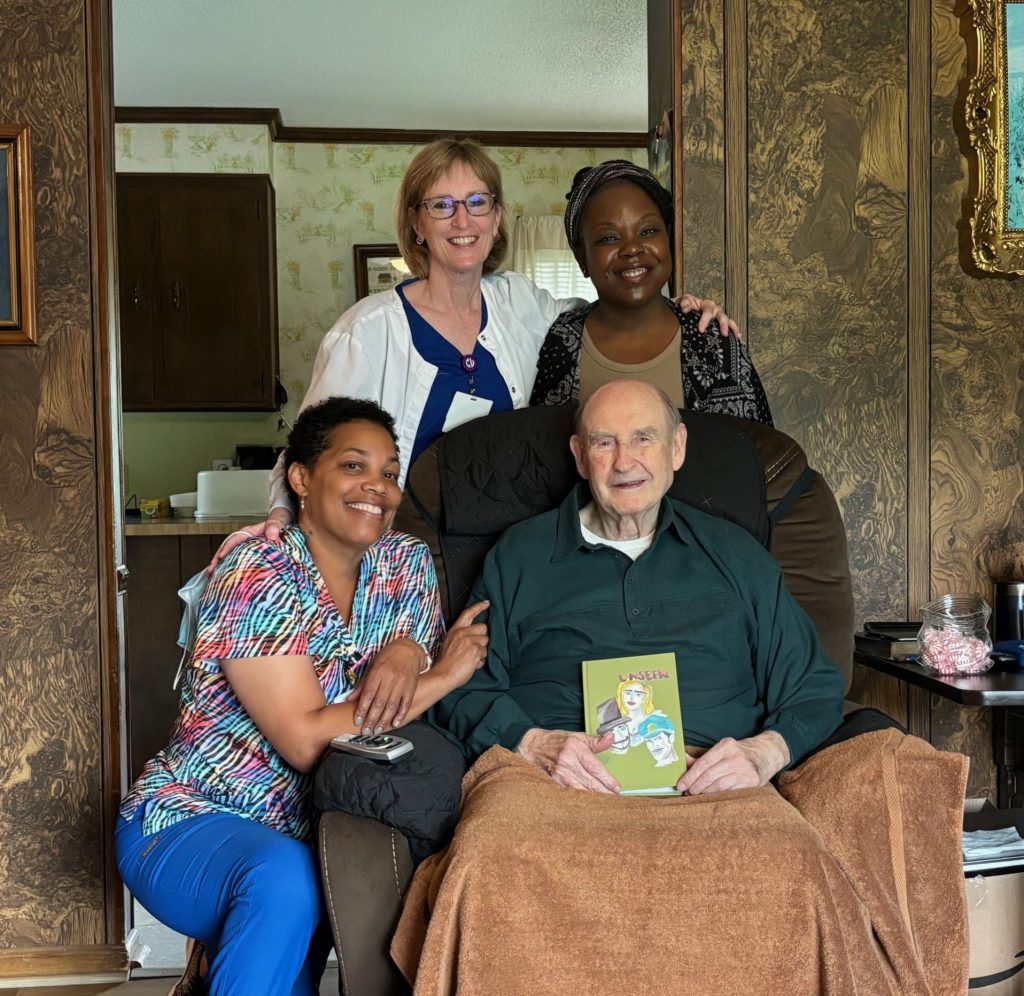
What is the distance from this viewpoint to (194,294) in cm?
568

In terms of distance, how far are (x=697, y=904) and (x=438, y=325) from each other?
1.38 metres

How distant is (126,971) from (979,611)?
214cm

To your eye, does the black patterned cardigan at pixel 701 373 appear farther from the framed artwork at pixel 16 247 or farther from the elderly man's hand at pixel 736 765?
the framed artwork at pixel 16 247

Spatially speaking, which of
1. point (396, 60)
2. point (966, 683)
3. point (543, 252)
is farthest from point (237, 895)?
point (543, 252)

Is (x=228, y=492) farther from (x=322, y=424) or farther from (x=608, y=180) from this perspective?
(x=322, y=424)

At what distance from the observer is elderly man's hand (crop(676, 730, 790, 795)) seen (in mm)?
1790

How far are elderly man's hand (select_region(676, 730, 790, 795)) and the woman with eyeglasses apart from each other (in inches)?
36.7

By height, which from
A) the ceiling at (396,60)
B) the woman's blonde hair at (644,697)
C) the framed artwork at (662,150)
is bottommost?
the woman's blonde hair at (644,697)

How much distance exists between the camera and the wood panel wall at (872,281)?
2820 mm

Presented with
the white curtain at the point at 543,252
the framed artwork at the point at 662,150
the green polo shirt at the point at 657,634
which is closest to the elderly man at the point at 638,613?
the green polo shirt at the point at 657,634

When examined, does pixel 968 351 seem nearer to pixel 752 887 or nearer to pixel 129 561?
pixel 752 887

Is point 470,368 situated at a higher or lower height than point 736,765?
higher

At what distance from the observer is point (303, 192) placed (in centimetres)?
627

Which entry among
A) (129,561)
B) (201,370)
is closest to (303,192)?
(201,370)
